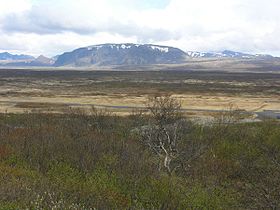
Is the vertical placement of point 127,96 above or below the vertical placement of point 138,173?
below

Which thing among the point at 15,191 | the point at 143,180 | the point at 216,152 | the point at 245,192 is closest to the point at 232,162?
the point at 216,152

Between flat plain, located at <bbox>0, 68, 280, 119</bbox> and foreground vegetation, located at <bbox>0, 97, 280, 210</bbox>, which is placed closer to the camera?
foreground vegetation, located at <bbox>0, 97, 280, 210</bbox>

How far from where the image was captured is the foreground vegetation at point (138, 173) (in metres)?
7.66

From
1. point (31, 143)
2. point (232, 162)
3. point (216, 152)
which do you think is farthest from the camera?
point (216, 152)

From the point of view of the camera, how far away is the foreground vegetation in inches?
Answer: 302

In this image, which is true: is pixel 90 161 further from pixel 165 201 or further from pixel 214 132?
pixel 214 132

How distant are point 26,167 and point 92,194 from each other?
9.42 ft

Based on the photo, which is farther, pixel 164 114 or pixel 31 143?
pixel 164 114

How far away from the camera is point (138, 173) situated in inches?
391

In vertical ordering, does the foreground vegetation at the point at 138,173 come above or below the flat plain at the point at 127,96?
above

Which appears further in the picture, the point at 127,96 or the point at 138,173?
the point at 127,96

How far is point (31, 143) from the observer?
41.0ft

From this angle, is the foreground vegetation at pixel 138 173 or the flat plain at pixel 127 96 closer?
the foreground vegetation at pixel 138 173

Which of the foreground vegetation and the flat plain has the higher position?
the foreground vegetation
